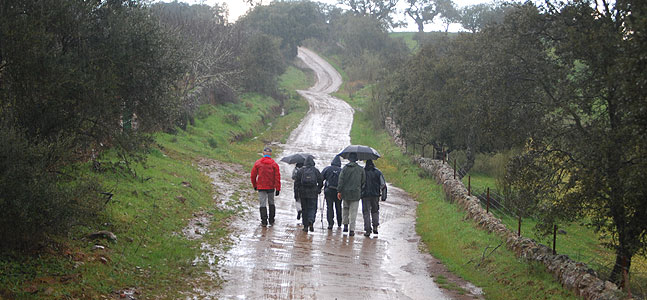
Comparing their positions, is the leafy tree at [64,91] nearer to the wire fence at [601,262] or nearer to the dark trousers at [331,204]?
the dark trousers at [331,204]

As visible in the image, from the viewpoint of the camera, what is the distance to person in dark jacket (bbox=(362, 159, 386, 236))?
15.2 meters

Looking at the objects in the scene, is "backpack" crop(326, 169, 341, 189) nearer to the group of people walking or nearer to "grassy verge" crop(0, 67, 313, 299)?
the group of people walking

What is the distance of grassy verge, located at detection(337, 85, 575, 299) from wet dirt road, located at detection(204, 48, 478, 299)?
517 mm

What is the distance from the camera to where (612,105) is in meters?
10.5

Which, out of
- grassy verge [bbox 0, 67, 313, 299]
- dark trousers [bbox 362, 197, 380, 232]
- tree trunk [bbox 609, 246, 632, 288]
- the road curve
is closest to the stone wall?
tree trunk [bbox 609, 246, 632, 288]

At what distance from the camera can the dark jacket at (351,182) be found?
1491 centimetres

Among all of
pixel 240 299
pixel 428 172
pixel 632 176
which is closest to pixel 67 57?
pixel 240 299

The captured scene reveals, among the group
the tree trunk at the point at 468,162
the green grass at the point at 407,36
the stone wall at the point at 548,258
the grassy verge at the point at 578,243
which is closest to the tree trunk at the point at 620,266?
the stone wall at the point at 548,258

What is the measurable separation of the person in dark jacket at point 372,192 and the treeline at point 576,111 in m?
2.97

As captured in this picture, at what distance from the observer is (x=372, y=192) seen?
600 inches

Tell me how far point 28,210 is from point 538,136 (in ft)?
33.0

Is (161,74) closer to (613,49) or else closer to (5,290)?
(5,290)

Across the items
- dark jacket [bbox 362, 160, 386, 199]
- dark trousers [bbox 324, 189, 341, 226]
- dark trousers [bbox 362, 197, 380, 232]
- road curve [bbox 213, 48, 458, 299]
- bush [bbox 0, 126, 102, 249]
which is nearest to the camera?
bush [bbox 0, 126, 102, 249]

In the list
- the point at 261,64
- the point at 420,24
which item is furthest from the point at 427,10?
the point at 261,64
